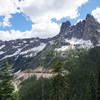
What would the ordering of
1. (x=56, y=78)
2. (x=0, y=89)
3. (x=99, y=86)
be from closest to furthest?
(x=99, y=86)
(x=0, y=89)
(x=56, y=78)

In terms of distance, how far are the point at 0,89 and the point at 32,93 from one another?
558 feet

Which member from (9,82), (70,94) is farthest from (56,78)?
(70,94)

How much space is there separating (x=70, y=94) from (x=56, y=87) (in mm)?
122716

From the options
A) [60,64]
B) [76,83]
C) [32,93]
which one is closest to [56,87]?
[60,64]

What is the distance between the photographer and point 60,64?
→ 136ft

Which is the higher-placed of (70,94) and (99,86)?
(99,86)

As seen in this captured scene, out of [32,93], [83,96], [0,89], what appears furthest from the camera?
[32,93]

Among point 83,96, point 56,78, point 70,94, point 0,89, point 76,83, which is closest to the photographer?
point 0,89

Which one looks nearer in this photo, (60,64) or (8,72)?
(8,72)

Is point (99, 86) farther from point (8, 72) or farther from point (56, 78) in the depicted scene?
point (56, 78)

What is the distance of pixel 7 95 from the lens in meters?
33.4

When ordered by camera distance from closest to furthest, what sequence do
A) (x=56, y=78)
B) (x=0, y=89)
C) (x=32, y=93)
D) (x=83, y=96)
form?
(x=0, y=89)
(x=56, y=78)
(x=83, y=96)
(x=32, y=93)

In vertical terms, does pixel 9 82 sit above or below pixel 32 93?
above

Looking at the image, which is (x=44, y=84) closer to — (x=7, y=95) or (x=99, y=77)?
(x=7, y=95)
